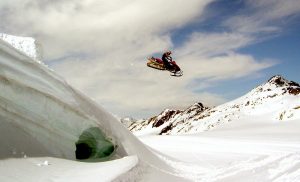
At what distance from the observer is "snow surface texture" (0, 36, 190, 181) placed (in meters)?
6.93

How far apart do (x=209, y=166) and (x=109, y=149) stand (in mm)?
4273

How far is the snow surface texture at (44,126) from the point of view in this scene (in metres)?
6.93

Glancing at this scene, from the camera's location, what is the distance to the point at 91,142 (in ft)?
30.3

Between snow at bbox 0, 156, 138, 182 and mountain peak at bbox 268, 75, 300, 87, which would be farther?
mountain peak at bbox 268, 75, 300, 87

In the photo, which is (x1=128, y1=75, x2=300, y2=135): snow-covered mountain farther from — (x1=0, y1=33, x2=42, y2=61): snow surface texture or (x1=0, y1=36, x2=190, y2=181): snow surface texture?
(x1=0, y1=36, x2=190, y2=181): snow surface texture

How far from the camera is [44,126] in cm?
816

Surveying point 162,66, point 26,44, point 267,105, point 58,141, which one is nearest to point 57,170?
point 58,141

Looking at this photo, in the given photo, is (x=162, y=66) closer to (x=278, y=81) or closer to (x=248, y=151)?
(x=248, y=151)

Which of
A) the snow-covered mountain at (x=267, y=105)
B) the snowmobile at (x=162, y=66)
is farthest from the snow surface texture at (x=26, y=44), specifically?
the snow-covered mountain at (x=267, y=105)

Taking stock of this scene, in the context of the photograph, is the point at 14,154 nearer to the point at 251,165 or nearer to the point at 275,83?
the point at 251,165

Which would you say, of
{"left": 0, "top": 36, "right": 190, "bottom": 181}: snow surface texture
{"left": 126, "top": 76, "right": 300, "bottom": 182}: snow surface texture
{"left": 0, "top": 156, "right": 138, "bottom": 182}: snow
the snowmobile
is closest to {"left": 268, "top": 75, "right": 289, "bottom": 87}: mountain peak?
{"left": 126, "top": 76, "right": 300, "bottom": 182}: snow surface texture

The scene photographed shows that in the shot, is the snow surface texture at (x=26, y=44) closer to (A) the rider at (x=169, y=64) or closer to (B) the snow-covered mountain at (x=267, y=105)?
(A) the rider at (x=169, y=64)

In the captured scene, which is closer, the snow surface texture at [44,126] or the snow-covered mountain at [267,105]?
the snow surface texture at [44,126]

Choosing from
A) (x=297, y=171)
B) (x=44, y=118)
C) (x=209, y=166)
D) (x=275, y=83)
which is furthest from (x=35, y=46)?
(x=275, y=83)
